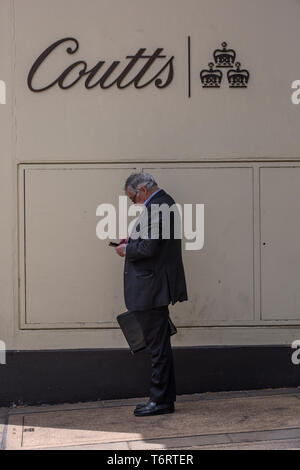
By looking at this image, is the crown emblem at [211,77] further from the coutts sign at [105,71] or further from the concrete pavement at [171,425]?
the concrete pavement at [171,425]

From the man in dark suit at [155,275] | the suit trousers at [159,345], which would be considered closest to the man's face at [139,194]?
the man in dark suit at [155,275]

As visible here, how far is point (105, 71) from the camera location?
769 cm

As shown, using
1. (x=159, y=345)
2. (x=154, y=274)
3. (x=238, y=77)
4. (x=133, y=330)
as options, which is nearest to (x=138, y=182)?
(x=154, y=274)

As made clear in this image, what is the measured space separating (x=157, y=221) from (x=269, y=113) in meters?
1.84

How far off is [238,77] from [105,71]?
1282mm

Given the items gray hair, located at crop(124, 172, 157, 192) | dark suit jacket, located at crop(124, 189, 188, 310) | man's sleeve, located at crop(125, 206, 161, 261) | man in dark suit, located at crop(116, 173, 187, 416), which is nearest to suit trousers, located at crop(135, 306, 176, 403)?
man in dark suit, located at crop(116, 173, 187, 416)

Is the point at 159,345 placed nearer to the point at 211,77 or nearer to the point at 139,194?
the point at 139,194

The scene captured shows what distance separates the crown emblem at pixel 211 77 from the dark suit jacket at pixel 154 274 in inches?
56.3

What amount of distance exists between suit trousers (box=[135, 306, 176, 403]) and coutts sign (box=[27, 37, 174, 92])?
87.9 inches

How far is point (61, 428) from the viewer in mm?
6879

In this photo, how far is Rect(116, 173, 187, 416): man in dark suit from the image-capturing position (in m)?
6.83

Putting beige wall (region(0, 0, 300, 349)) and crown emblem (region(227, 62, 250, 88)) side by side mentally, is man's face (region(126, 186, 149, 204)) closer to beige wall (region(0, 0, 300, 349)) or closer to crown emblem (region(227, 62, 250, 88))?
beige wall (region(0, 0, 300, 349))

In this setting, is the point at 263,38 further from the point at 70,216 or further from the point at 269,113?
the point at 70,216

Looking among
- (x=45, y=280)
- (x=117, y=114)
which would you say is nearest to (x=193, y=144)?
(x=117, y=114)
